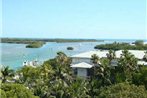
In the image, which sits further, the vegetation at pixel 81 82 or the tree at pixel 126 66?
the tree at pixel 126 66

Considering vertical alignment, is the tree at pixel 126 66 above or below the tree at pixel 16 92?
above

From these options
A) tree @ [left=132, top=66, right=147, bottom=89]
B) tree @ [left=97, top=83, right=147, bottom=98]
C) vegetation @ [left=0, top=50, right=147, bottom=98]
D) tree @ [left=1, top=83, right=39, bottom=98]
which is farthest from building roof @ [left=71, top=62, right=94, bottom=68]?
tree @ [left=1, top=83, right=39, bottom=98]

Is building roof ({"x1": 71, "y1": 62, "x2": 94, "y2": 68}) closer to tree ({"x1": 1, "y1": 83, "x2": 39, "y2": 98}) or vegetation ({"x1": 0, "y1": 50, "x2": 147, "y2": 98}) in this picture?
vegetation ({"x1": 0, "y1": 50, "x2": 147, "y2": 98})

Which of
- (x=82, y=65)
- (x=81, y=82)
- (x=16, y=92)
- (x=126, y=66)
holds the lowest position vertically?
(x=81, y=82)

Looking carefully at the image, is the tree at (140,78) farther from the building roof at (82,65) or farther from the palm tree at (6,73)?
the palm tree at (6,73)

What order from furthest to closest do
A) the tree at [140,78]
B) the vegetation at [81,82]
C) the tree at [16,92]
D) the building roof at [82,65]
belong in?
the building roof at [82,65], the tree at [140,78], the vegetation at [81,82], the tree at [16,92]

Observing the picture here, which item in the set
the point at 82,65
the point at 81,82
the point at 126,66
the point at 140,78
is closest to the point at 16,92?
the point at 81,82

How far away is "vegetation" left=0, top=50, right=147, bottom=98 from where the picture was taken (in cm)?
3049

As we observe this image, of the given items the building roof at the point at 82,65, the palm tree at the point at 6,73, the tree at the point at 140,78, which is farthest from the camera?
the building roof at the point at 82,65

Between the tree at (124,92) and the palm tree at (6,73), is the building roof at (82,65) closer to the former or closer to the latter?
the palm tree at (6,73)

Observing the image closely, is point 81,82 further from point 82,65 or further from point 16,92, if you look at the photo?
point 82,65

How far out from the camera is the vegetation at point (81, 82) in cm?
3049

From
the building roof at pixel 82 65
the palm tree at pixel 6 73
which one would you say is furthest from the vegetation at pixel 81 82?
the building roof at pixel 82 65

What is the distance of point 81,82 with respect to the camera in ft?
122
